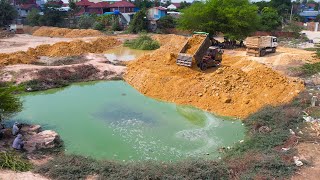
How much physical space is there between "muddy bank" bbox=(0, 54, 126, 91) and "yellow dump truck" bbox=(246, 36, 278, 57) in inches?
364

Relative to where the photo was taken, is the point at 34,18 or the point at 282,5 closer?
the point at 34,18

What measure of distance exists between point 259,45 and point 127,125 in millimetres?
13832

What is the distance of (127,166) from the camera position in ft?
29.6

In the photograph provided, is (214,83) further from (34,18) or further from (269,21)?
(34,18)

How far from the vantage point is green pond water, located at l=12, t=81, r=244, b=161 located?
10.9 metres

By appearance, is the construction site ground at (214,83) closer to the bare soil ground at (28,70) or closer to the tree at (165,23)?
the bare soil ground at (28,70)

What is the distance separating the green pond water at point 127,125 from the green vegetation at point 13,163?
1.71 meters

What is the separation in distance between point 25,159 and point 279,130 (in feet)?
27.3

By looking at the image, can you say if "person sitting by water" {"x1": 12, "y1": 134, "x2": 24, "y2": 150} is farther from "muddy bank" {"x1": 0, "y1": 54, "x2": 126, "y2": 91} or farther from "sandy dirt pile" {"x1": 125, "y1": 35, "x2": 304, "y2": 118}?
"muddy bank" {"x1": 0, "y1": 54, "x2": 126, "y2": 91}

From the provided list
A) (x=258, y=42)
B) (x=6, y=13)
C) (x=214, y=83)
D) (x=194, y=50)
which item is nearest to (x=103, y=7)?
(x=6, y=13)

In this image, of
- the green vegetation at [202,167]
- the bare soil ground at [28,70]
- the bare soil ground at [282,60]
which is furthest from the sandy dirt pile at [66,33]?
the green vegetation at [202,167]

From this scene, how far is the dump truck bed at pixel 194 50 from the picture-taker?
18781mm

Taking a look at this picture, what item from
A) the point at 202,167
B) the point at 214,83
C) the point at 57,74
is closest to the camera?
the point at 202,167

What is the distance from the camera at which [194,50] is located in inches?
786
